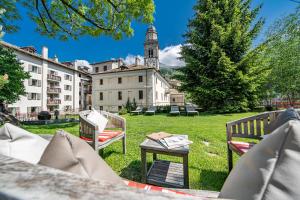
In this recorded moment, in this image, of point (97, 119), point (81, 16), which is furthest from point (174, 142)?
point (81, 16)

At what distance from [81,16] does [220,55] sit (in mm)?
12268

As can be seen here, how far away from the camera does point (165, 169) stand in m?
2.76

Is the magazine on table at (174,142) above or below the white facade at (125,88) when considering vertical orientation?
below

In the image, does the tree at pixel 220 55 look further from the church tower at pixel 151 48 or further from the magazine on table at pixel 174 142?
the church tower at pixel 151 48

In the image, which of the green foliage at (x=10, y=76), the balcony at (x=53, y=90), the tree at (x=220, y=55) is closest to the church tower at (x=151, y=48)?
the balcony at (x=53, y=90)

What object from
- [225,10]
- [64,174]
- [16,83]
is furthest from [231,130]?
[16,83]

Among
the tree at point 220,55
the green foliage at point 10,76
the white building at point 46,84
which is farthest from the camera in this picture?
the white building at point 46,84

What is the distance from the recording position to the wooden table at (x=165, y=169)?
2.13 meters

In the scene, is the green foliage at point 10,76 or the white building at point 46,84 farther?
the white building at point 46,84

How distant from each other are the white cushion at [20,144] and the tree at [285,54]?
20.7 m

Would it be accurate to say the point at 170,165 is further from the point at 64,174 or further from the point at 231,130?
the point at 64,174

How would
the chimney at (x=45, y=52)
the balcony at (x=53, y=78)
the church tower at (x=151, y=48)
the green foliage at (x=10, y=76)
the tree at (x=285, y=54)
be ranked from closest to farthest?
the green foliage at (x=10, y=76) < the tree at (x=285, y=54) < the chimney at (x=45, y=52) < the balcony at (x=53, y=78) < the church tower at (x=151, y=48)

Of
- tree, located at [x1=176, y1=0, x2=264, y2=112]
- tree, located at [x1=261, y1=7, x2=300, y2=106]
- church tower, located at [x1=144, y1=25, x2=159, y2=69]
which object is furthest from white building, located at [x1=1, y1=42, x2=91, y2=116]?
tree, located at [x1=261, y1=7, x2=300, y2=106]

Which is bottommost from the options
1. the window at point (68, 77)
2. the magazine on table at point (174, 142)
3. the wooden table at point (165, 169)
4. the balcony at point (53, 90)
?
the wooden table at point (165, 169)
